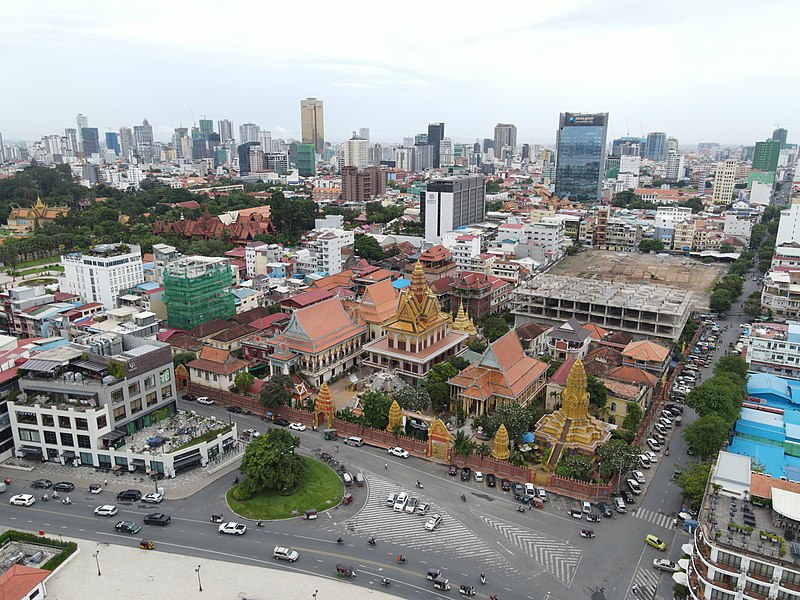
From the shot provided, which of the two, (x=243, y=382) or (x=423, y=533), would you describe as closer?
(x=423, y=533)

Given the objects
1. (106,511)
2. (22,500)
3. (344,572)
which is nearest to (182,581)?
(344,572)

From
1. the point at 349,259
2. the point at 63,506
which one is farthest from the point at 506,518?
the point at 349,259

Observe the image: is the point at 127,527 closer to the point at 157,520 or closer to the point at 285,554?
the point at 157,520

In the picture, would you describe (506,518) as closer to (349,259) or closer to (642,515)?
(642,515)

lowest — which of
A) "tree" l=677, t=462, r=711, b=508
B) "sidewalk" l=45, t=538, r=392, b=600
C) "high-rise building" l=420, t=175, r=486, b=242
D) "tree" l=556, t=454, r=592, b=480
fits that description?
"sidewalk" l=45, t=538, r=392, b=600

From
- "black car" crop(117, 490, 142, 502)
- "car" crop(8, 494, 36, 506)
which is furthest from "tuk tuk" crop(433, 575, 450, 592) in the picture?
"car" crop(8, 494, 36, 506)

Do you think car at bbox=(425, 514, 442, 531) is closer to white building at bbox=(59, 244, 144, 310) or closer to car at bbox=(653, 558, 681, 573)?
car at bbox=(653, 558, 681, 573)
